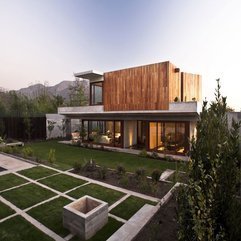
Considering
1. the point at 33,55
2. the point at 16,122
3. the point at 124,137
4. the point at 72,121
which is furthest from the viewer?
the point at 72,121

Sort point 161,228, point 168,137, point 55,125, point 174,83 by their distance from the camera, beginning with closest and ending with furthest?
point 161,228
point 174,83
point 168,137
point 55,125

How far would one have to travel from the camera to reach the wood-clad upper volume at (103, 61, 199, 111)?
1375 centimetres

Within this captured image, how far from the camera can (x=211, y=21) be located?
10945mm

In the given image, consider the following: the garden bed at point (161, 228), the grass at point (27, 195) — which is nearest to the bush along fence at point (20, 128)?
the grass at point (27, 195)

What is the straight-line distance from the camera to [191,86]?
1747 cm

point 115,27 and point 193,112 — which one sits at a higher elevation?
point 115,27

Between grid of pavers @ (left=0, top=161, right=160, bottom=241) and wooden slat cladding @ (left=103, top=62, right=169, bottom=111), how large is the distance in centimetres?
786

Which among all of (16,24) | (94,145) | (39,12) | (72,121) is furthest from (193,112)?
(72,121)

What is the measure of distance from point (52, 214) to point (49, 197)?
4.18 feet

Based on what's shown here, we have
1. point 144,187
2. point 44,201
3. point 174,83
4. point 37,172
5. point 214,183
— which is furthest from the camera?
point 174,83

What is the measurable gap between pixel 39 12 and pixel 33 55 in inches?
407

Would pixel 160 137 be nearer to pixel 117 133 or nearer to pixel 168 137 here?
pixel 168 137

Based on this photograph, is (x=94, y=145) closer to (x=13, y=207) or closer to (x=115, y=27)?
(x=115, y=27)

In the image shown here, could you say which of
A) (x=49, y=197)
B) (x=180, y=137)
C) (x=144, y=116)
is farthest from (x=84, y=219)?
(x=144, y=116)
